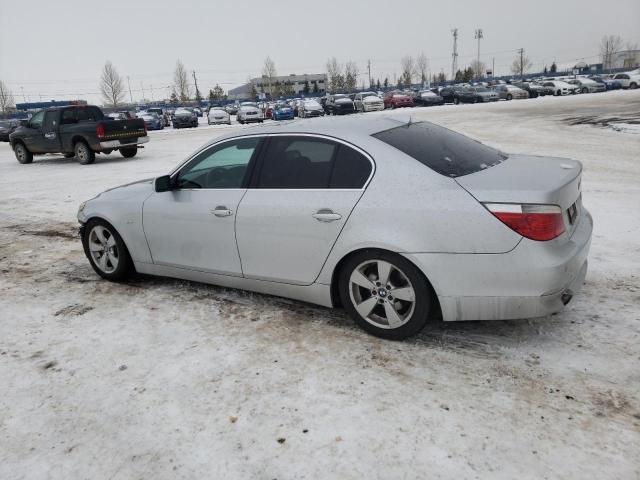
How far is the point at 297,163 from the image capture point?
3.98 meters

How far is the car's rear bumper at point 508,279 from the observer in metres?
3.08

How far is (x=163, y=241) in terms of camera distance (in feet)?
15.3

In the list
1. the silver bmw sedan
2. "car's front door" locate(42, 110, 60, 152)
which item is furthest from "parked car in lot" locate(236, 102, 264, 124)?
the silver bmw sedan

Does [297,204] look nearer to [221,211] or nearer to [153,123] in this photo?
[221,211]

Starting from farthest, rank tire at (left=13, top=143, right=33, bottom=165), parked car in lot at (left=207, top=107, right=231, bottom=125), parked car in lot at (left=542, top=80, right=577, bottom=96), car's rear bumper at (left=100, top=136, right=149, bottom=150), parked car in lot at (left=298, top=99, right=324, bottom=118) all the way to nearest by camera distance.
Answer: parked car in lot at (left=542, top=80, right=577, bottom=96)
parked car in lot at (left=207, top=107, right=231, bottom=125)
parked car in lot at (left=298, top=99, right=324, bottom=118)
tire at (left=13, top=143, right=33, bottom=165)
car's rear bumper at (left=100, top=136, right=149, bottom=150)

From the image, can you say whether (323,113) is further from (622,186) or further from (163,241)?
(163,241)

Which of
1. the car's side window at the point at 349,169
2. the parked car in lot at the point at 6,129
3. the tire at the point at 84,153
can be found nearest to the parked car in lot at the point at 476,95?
the parked car in lot at the point at 6,129

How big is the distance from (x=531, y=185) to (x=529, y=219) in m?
0.28

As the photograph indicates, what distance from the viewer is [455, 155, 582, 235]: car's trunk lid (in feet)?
10.2

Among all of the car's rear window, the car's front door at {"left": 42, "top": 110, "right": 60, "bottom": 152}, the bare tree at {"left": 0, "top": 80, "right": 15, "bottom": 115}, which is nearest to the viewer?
the car's rear window

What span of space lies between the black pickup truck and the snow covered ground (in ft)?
38.5

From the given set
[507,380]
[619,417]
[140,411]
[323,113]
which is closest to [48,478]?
[140,411]

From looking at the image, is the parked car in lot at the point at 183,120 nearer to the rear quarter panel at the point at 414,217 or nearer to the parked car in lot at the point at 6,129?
the parked car in lot at the point at 6,129

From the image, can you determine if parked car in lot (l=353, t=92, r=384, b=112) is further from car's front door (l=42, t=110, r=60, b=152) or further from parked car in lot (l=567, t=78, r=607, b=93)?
car's front door (l=42, t=110, r=60, b=152)
